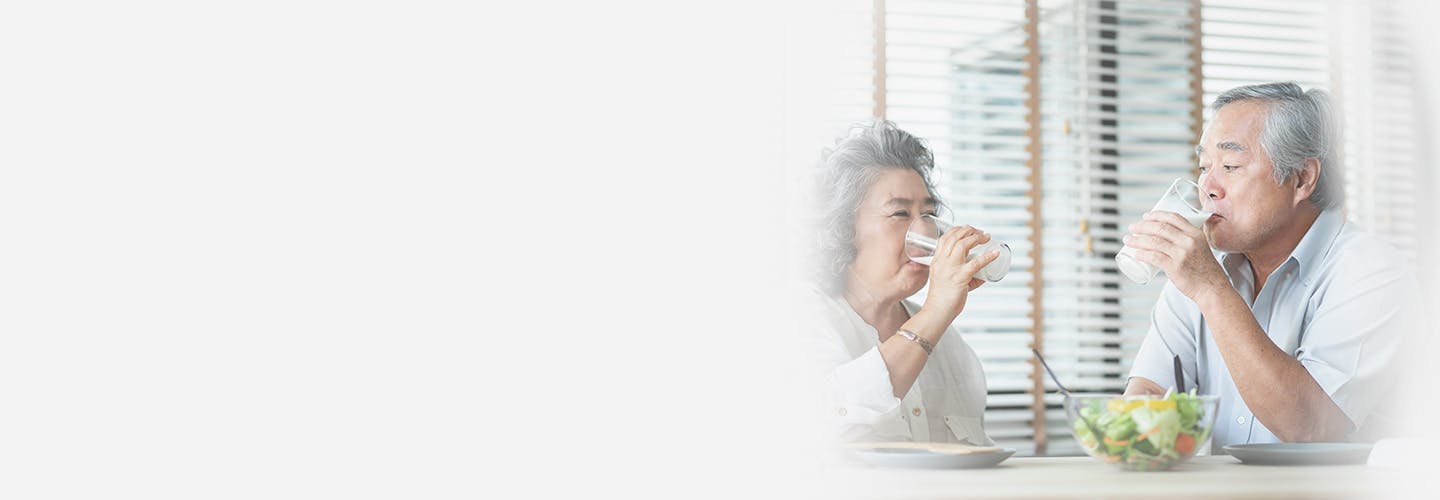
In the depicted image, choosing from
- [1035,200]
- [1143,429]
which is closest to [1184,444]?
[1143,429]

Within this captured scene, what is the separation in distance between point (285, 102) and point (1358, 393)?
129cm

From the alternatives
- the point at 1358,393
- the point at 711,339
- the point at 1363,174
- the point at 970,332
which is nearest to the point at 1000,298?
the point at 970,332

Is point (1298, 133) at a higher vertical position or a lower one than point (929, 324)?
higher

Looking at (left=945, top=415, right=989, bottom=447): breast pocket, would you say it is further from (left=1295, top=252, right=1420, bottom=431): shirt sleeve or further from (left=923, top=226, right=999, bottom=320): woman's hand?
(left=1295, top=252, right=1420, bottom=431): shirt sleeve

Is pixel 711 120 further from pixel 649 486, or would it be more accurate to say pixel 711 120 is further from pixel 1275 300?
pixel 1275 300

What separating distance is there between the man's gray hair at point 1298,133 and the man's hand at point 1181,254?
248mm

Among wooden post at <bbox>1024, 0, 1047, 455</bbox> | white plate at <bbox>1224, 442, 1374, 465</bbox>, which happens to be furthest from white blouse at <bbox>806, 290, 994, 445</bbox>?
wooden post at <bbox>1024, 0, 1047, 455</bbox>

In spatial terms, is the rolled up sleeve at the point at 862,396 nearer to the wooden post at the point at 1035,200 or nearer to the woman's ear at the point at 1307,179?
the woman's ear at the point at 1307,179

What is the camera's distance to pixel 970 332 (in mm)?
2717

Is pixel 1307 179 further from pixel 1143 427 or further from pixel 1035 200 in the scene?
pixel 1035 200

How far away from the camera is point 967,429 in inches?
63.6

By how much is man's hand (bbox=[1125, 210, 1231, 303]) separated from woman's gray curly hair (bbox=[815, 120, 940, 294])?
11.4 inches

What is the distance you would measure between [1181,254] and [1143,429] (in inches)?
20.8

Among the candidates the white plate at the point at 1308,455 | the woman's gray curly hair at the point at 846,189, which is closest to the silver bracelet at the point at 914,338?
the woman's gray curly hair at the point at 846,189
